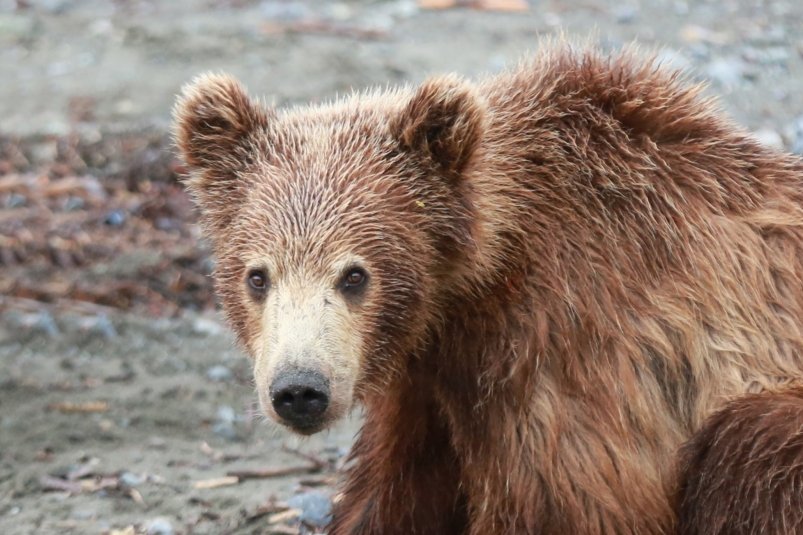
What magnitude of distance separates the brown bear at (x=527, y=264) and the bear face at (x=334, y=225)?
1cm

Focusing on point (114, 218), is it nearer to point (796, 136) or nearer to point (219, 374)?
point (219, 374)

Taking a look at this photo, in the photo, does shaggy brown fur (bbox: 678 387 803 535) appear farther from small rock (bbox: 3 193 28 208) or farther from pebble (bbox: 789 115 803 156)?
small rock (bbox: 3 193 28 208)

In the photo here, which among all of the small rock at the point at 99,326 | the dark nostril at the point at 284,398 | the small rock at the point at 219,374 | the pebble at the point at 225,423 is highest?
the dark nostril at the point at 284,398

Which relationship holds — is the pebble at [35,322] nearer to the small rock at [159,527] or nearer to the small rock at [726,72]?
the small rock at [159,527]

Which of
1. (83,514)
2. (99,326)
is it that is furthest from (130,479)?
(99,326)

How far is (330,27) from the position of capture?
49.2 ft

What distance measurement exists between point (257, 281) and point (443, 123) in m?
1.03

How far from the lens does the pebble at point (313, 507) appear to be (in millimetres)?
7016

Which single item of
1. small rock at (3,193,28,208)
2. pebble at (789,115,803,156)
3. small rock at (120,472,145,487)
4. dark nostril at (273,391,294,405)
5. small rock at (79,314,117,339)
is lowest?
small rock at (120,472,145,487)

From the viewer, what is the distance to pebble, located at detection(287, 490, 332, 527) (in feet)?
23.0

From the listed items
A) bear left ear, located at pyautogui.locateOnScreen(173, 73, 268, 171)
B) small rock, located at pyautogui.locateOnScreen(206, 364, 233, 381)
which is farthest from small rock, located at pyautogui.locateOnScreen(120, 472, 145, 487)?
bear left ear, located at pyautogui.locateOnScreen(173, 73, 268, 171)

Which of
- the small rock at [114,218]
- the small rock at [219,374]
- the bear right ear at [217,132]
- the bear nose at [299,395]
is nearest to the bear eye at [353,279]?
the bear nose at [299,395]

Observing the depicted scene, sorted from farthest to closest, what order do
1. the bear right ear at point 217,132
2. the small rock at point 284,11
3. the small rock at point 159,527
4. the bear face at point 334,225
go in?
the small rock at point 284,11 < the small rock at point 159,527 < the bear right ear at point 217,132 < the bear face at point 334,225

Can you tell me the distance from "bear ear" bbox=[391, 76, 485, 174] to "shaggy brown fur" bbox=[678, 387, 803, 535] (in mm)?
1572
